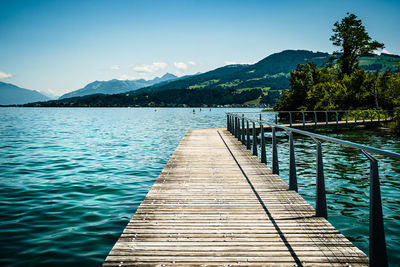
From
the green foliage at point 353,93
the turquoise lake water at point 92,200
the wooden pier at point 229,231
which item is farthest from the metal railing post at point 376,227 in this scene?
the green foliage at point 353,93

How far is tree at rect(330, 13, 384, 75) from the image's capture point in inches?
1666

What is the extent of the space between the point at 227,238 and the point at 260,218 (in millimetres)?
772

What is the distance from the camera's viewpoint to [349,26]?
4284 centimetres

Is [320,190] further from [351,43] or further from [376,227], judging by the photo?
[351,43]

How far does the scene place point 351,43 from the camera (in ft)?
139

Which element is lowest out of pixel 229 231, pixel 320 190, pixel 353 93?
pixel 229 231

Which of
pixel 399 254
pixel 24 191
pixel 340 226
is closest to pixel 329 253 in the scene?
pixel 399 254

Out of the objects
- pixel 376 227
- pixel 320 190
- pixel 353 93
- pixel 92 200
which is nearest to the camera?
pixel 376 227

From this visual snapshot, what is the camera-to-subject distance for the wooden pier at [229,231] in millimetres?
2816

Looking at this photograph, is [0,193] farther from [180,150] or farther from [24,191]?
[180,150]

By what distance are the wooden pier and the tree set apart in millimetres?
44713

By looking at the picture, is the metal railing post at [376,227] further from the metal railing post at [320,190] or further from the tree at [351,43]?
the tree at [351,43]

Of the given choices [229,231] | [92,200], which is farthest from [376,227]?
[92,200]

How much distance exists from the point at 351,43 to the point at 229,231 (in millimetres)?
46999
